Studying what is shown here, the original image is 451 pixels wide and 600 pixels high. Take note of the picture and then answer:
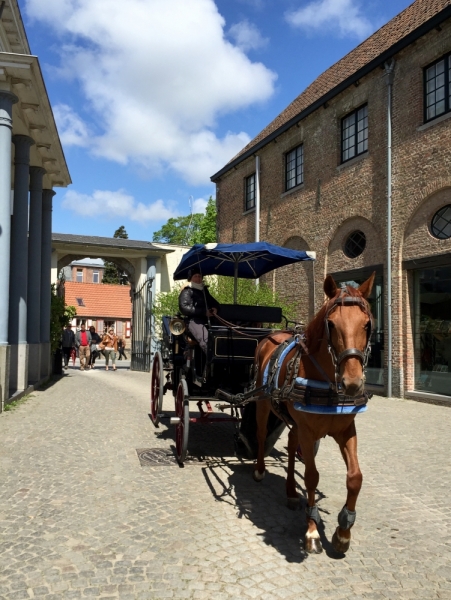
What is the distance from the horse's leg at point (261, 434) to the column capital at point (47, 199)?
12.1 metres

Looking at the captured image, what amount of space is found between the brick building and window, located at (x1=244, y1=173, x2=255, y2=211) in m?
2.99

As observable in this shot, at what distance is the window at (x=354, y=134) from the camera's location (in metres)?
14.6

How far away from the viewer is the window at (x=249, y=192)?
21.0 metres

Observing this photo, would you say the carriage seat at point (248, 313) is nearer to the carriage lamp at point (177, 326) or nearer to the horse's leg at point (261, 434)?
the carriage lamp at point (177, 326)

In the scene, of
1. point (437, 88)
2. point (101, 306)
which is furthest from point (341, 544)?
point (101, 306)

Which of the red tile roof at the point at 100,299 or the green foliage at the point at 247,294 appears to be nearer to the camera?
the green foliage at the point at 247,294

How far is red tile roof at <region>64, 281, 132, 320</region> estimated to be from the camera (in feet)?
153

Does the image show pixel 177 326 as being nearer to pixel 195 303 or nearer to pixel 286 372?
pixel 195 303

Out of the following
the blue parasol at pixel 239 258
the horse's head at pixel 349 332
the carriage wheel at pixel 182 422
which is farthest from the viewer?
the blue parasol at pixel 239 258

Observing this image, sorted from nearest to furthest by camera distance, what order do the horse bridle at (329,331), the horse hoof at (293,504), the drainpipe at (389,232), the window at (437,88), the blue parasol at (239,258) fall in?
the horse bridle at (329,331), the horse hoof at (293,504), the blue parasol at (239,258), the window at (437,88), the drainpipe at (389,232)

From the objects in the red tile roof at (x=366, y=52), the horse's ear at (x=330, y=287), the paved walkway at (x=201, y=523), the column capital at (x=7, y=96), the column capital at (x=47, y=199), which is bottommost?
the paved walkway at (x=201, y=523)

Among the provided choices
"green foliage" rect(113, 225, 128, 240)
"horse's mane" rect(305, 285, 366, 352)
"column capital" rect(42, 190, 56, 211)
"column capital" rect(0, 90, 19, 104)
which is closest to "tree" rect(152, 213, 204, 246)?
"green foliage" rect(113, 225, 128, 240)

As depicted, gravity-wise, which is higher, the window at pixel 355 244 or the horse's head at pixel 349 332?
the window at pixel 355 244

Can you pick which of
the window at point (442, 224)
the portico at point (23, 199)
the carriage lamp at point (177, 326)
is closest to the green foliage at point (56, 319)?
the portico at point (23, 199)
